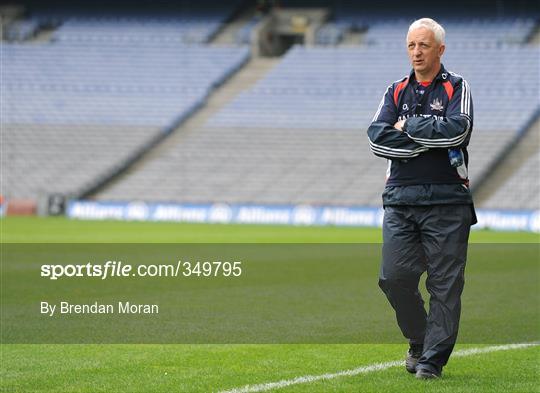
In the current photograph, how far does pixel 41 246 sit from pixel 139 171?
17.0 m

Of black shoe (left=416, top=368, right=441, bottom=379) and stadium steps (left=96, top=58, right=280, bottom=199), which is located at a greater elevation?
black shoe (left=416, top=368, right=441, bottom=379)

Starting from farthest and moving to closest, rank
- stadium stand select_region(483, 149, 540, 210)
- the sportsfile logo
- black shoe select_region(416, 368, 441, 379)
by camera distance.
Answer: stadium stand select_region(483, 149, 540, 210)
the sportsfile logo
black shoe select_region(416, 368, 441, 379)

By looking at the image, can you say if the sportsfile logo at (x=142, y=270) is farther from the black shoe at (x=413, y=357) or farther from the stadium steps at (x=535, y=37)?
the stadium steps at (x=535, y=37)

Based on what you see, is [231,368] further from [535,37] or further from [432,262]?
[535,37]

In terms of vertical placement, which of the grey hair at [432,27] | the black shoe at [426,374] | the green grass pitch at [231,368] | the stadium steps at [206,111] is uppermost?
the grey hair at [432,27]

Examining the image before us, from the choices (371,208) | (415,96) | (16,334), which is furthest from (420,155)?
(371,208)

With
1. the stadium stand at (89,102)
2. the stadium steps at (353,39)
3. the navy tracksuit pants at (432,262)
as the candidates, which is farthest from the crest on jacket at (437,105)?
the stadium steps at (353,39)

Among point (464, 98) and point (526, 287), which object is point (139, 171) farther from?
point (464, 98)

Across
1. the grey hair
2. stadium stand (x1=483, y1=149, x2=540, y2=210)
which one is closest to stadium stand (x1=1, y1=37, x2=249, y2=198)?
stadium stand (x1=483, y1=149, x2=540, y2=210)

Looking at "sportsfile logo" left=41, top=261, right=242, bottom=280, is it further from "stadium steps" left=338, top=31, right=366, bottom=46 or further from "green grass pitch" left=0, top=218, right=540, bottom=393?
"stadium steps" left=338, top=31, right=366, bottom=46

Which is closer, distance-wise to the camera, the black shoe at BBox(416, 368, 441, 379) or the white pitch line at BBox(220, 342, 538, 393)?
the white pitch line at BBox(220, 342, 538, 393)

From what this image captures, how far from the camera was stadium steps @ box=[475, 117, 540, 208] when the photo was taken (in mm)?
33344

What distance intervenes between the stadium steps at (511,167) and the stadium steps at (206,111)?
35.3 feet

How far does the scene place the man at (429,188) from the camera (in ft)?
23.5
